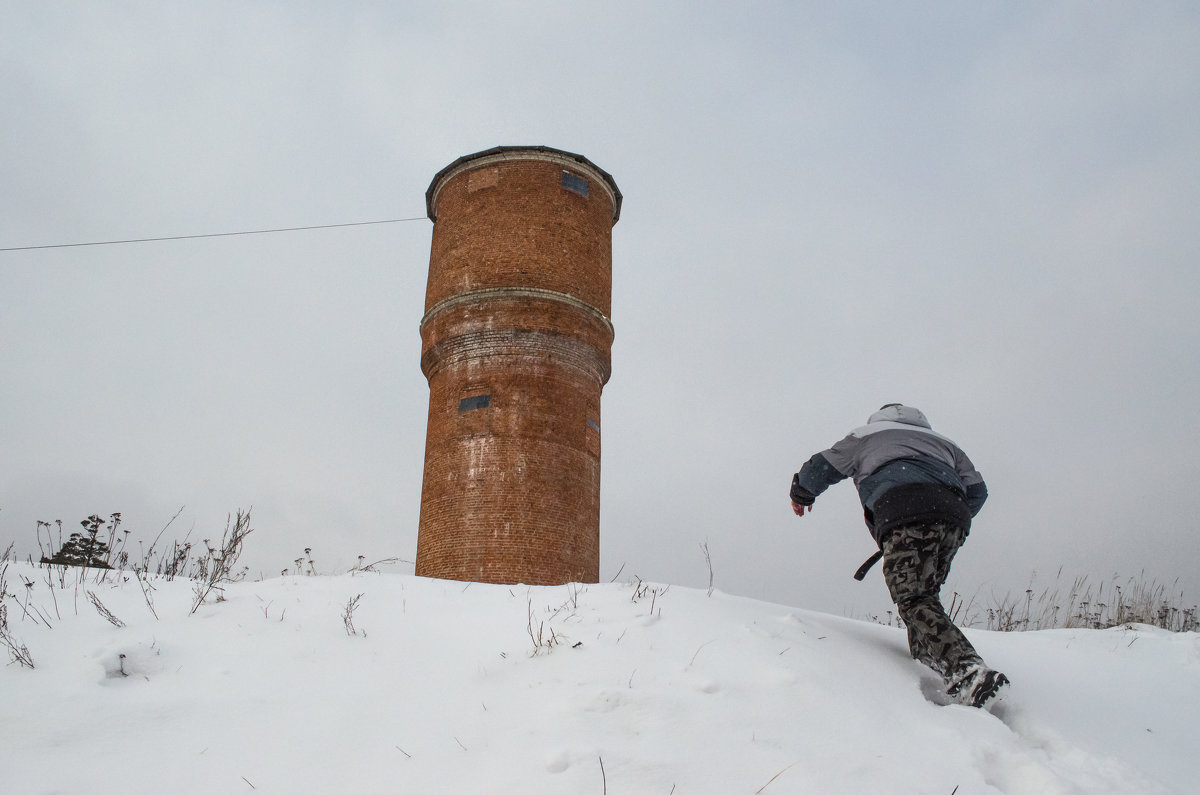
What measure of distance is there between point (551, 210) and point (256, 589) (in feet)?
25.7

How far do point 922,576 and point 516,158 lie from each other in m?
9.11

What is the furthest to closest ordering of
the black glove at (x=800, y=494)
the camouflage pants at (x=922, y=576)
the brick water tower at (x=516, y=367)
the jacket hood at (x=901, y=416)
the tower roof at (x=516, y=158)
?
1. the tower roof at (x=516, y=158)
2. the brick water tower at (x=516, y=367)
3. the black glove at (x=800, y=494)
4. the jacket hood at (x=901, y=416)
5. the camouflage pants at (x=922, y=576)

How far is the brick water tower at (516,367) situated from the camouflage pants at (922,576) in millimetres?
6090

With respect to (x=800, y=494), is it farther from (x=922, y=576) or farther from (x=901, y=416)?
(x=922, y=576)

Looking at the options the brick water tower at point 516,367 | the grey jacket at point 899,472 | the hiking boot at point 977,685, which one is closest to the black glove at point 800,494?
the grey jacket at point 899,472

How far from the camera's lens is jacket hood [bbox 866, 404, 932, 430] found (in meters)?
4.03

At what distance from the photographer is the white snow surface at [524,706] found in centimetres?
229

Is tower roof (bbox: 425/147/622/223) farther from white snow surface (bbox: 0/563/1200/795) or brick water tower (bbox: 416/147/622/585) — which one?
white snow surface (bbox: 0/563/1200/795)

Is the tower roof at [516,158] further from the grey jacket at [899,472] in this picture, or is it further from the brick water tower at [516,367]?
the grey jacket at [899,472]

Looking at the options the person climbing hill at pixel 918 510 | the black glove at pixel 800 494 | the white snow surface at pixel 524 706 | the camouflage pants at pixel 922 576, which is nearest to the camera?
the white snow surface at pixel 524 706

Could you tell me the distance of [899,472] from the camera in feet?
12.1

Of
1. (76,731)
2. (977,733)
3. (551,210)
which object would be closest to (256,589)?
(76,731)

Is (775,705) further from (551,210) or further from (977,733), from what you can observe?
(551,210)

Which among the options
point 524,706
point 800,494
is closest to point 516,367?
point 800,494
